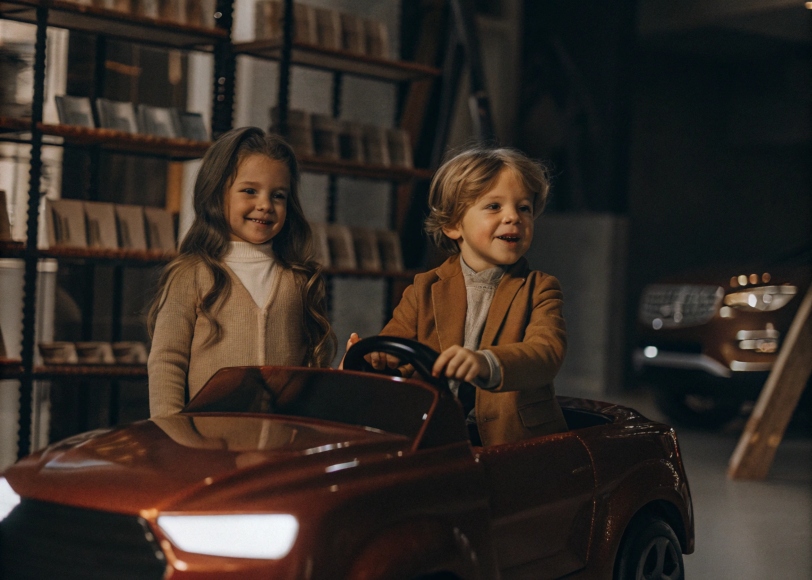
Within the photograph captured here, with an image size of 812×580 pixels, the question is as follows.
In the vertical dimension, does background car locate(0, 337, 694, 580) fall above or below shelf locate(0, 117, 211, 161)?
below

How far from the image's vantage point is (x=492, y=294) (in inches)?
90.8

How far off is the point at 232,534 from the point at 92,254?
112 inches

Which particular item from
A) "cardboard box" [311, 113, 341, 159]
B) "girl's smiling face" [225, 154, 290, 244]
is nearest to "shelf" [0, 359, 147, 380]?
"cardboard box" [311, 113, 341, 159]

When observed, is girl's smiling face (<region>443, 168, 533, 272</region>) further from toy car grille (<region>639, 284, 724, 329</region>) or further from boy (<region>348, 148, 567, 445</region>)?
toy car grille (<region>639, 284, 724, 329</region>)

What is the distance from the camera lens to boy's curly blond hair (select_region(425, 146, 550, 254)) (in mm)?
2275

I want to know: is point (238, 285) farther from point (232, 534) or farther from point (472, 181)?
point (232, 534)

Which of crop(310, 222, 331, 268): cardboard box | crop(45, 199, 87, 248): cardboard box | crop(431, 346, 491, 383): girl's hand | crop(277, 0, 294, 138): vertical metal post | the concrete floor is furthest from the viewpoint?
crop(310, 222, 331, 268): cardboard box

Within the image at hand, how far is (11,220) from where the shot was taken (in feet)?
14.4

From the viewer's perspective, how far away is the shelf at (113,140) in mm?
3916

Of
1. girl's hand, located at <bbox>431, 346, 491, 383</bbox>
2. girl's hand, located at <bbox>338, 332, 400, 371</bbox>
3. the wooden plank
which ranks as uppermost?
girl's hand, located at <bbox>431, 346, 491, 383</bbox>

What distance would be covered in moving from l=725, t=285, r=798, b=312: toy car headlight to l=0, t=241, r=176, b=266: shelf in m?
3.34

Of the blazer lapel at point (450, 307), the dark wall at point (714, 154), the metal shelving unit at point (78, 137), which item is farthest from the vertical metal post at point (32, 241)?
the dark wall at point (714, 154)

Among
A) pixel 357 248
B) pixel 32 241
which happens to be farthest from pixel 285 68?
pixel 32 241

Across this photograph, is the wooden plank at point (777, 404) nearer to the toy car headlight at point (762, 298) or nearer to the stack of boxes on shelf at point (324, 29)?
the toy car headlight at point (762, 298)
